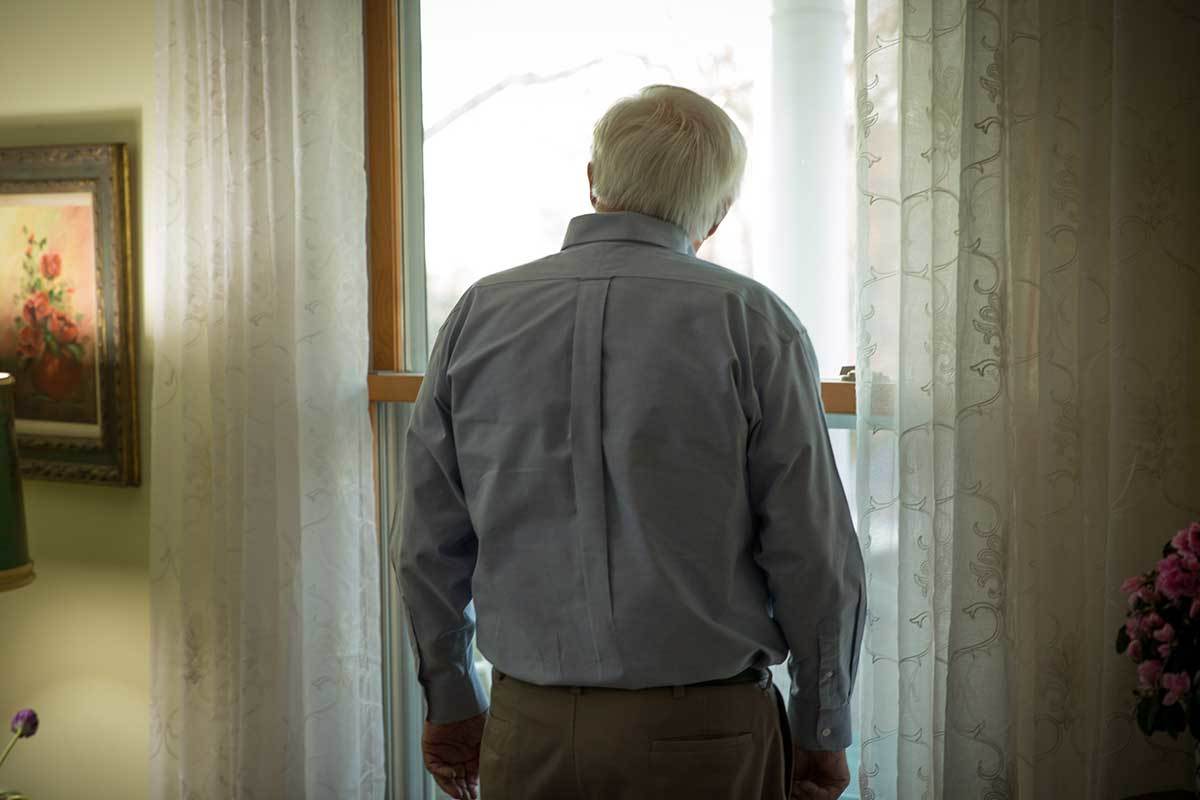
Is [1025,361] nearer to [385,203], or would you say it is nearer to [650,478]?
[650,478]

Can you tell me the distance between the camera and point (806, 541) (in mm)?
1357

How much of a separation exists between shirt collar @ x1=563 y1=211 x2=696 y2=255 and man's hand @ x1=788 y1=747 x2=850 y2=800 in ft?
2.39

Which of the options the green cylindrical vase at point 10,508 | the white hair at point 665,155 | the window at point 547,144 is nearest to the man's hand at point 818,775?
the window at point 547,144

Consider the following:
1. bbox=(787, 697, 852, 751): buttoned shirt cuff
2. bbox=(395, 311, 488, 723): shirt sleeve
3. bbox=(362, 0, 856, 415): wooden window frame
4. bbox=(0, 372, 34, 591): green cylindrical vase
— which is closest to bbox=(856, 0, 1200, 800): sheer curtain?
bbox=(787, 697, 852, 751): buttoned shirt cuff

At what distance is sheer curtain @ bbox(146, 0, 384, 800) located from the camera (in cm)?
220

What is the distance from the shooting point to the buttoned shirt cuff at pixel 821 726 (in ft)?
4.74

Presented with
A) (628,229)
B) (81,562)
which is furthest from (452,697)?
(81,562)

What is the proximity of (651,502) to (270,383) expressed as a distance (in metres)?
1.20

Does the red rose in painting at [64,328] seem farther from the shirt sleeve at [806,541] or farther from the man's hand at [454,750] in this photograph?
the shirt sleeve at [806,541]

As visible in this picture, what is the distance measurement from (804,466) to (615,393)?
0.26m

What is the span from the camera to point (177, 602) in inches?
93.0

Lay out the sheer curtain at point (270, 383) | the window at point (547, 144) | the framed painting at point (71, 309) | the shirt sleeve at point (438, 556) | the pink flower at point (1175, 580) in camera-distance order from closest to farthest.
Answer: the pink flower at point (1175, 580), the shirt sleeve at point (438, 556), the window at point (547, 144), the sheer curtain at point (270, 383), the framed painting at point (71, 309)

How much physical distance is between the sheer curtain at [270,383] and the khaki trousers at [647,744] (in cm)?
95

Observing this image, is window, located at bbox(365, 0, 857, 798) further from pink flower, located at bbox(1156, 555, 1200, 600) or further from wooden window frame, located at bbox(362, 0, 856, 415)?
pink flower, located at bbox(1156, 555, 1200, 600)
